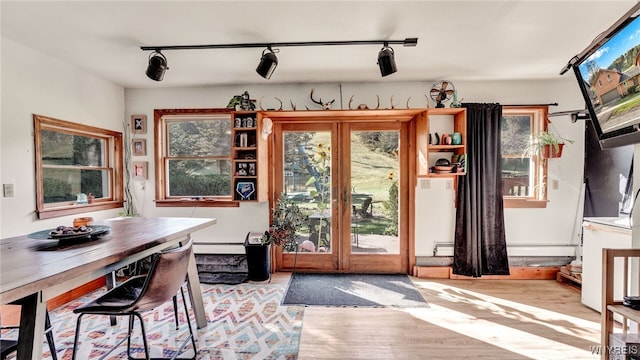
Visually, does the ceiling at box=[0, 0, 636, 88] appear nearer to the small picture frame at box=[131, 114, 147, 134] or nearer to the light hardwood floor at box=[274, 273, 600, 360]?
the small picture frame at box=[131, 114, 147, 134]

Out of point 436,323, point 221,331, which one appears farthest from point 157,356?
point 436,323

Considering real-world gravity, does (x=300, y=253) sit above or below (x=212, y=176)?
below

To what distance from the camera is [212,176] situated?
3.75 metres

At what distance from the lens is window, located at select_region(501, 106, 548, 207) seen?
139 inches

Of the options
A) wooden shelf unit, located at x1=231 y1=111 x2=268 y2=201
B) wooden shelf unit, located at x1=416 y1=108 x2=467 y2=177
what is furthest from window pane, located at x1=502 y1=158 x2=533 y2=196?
wooden shelf unit, located at x1=231 y1=111 x2=268 y2=201

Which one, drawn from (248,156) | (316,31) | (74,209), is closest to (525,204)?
(316,31)

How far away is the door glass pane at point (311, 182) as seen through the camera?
3711 mm

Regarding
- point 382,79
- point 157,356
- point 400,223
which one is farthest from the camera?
point 400,223

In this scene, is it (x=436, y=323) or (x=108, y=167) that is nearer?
(x=436, y=323)

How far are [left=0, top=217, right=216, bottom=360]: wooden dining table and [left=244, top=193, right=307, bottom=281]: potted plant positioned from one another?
131 centimetres

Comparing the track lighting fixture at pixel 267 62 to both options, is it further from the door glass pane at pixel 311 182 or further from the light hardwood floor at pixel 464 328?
the light hardwood floor at pixel 464 328

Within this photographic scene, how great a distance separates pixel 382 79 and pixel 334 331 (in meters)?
2.81

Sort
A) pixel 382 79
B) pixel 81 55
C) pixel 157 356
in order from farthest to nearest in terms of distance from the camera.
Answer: pixel 382 79 → pixel 81 55 → pixel 157 356

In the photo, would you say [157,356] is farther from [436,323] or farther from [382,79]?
[382,79]
